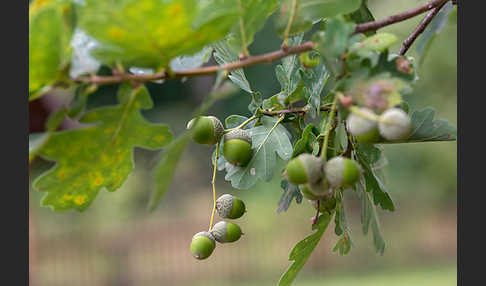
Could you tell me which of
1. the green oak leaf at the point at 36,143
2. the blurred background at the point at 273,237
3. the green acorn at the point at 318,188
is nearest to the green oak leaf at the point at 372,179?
the green acorn at the point at 318,188

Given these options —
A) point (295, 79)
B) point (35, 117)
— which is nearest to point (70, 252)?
point (35, 117)

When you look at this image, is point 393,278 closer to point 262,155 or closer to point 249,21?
point 262,155

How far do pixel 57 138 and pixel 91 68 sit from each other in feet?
0.38

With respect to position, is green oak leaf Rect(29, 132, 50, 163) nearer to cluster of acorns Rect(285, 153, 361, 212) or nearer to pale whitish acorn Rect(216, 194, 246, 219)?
cluster of acorns Rect(285, 153, 361, 212)

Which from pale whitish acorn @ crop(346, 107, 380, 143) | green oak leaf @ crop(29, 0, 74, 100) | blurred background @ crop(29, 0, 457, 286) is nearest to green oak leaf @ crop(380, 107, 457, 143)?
pale whitish acorn @ crop(346, 107, 380, 143)

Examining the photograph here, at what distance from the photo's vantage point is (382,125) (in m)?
0.80

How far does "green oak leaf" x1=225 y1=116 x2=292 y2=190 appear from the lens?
1157 millimetres

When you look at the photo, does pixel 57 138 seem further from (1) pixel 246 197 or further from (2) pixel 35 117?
(1) pixel 246 197

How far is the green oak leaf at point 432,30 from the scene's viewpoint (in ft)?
3.06

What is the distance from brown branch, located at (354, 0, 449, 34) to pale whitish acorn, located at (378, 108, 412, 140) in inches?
6.0

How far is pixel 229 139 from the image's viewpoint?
3.73 feet

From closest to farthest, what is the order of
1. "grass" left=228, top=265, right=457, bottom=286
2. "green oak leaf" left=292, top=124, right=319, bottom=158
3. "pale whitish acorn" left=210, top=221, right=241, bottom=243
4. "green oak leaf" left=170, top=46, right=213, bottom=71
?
1. "green oak leaf" left=170, top=46, right=213, bottom=71
2. "green oak leaf" left=292, top=124, right=319, bottom=158
3. "pale whitish acorn" left=210, top=221, right=241, bottom=243
4. "grass" left=228, top=265, right=457, bottom=286

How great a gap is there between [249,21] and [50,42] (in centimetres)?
33

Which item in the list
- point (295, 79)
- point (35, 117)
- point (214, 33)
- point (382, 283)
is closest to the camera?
point (214, 33)
